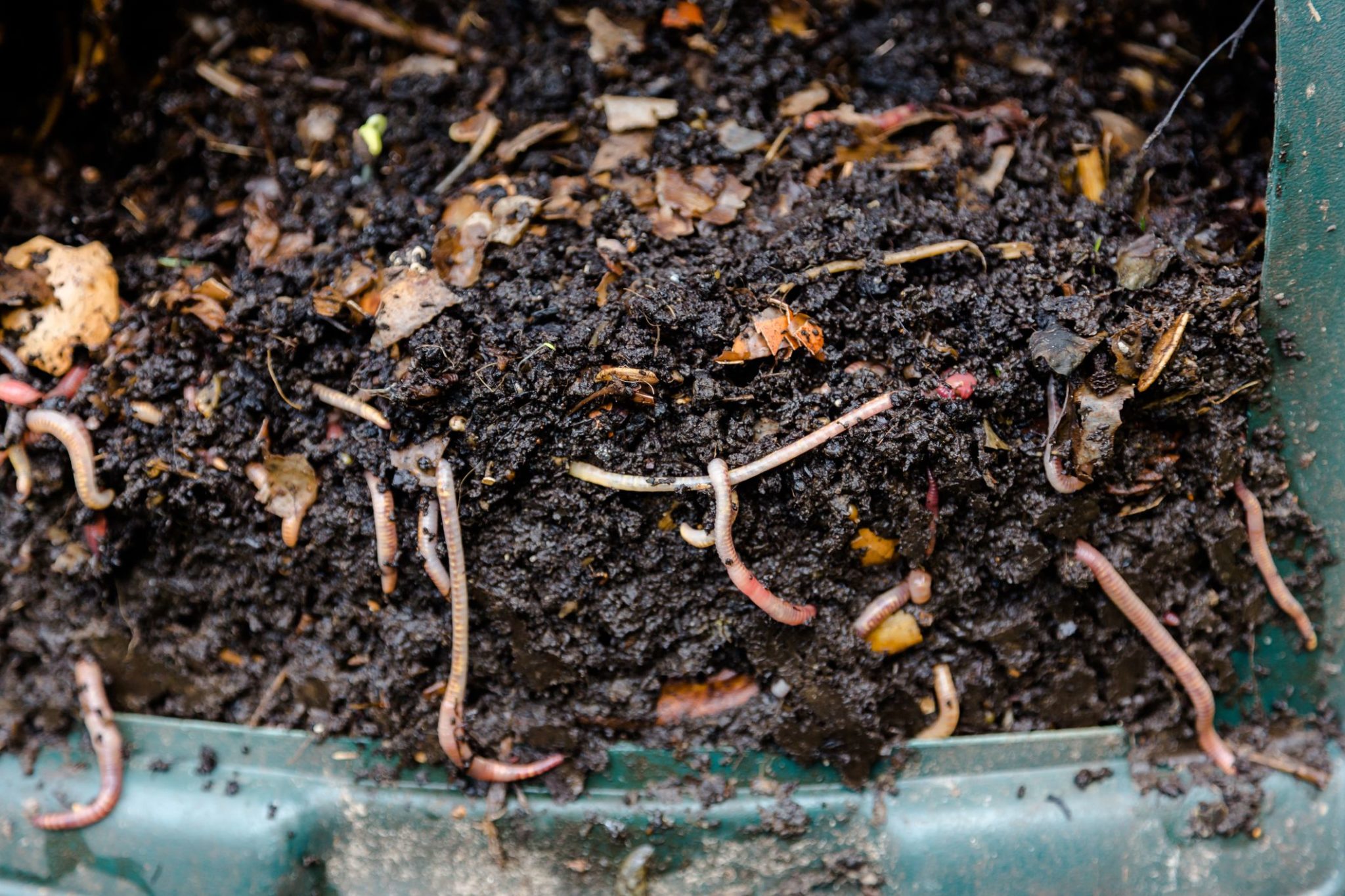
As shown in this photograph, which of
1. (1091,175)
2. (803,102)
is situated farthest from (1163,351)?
(803,102)

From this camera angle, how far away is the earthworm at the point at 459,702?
1978 mm

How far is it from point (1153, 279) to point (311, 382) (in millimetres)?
1841

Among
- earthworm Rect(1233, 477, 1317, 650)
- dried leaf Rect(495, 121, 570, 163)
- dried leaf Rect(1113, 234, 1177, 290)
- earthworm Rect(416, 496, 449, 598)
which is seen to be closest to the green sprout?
dried leaf Rect(495, 121, 570, 163)

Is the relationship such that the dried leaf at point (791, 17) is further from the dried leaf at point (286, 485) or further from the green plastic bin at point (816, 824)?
the dried leaf at point (286, 485)

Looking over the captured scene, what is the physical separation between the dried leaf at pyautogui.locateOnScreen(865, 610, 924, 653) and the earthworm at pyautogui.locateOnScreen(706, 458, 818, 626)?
156 millimetres

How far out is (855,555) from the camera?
6.60 feet

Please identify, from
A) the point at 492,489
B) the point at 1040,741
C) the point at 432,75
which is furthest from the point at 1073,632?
the point at 432,75

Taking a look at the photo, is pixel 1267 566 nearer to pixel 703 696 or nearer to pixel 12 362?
pixel 703 696

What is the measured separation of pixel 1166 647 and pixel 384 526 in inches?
70.4

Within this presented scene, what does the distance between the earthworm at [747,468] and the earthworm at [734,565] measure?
0.08 ft

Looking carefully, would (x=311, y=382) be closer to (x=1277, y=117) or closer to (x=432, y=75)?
(x=432, y=75)

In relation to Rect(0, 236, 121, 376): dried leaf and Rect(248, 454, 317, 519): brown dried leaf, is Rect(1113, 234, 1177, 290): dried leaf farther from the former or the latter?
Rect(0, 236, 121, 376): dried leaf

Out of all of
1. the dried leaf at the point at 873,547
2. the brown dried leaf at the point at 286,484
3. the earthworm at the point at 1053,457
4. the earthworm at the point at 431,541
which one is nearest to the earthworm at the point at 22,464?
the brown dried leaf at the point at 286,484

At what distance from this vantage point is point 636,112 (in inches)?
88.3
